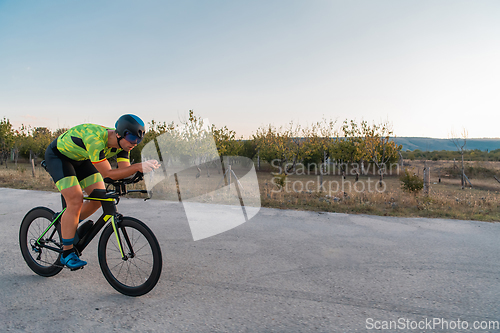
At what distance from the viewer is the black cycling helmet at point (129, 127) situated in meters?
2.75

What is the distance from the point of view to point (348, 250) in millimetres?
4445

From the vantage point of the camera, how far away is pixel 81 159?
10.3 ft

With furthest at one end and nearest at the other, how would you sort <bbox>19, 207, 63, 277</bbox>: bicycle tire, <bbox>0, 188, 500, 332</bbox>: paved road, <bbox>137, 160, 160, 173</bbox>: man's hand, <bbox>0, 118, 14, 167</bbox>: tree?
<bbox>0, 118, 14, 167</bbox>: tree, <bbox>19, 207, 63, 277</bbox>: bicycle tire, <bbox>137, 160, 160, 173</bbox>: man's hand, <bbox>0, 188, 500, 332</bbox>: paved road

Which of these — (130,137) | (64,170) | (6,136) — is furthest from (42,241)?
(6,136)

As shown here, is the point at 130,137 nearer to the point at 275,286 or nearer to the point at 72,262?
the point at 72,262

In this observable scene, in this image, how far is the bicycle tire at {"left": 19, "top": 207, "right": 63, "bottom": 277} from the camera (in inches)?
127

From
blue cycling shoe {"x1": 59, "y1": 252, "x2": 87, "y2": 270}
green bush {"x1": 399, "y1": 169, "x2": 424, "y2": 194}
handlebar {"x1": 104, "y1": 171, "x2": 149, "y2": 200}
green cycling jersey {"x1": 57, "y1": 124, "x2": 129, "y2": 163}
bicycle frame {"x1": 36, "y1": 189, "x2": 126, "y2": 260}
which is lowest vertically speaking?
green bush {"x1": 399, "y1": 169, "x2": 424, "y2": 194}

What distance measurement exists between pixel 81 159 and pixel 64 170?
21 cm

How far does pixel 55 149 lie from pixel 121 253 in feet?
4.25

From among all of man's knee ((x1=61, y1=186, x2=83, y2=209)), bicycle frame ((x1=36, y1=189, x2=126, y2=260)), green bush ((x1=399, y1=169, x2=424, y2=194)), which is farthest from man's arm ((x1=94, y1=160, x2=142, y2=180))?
green bush ((x1=399, y1=169, x2=424, y2=194))

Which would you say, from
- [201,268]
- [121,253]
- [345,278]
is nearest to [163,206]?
[201,268]

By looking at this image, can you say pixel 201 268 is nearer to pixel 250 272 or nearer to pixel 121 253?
pixel 250 272

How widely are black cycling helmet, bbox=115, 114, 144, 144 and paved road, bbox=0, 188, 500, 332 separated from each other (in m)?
1.60

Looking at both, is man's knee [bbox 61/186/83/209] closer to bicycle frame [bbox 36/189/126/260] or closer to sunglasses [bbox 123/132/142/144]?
bicycle frame [bbox 36/189/126/260]
